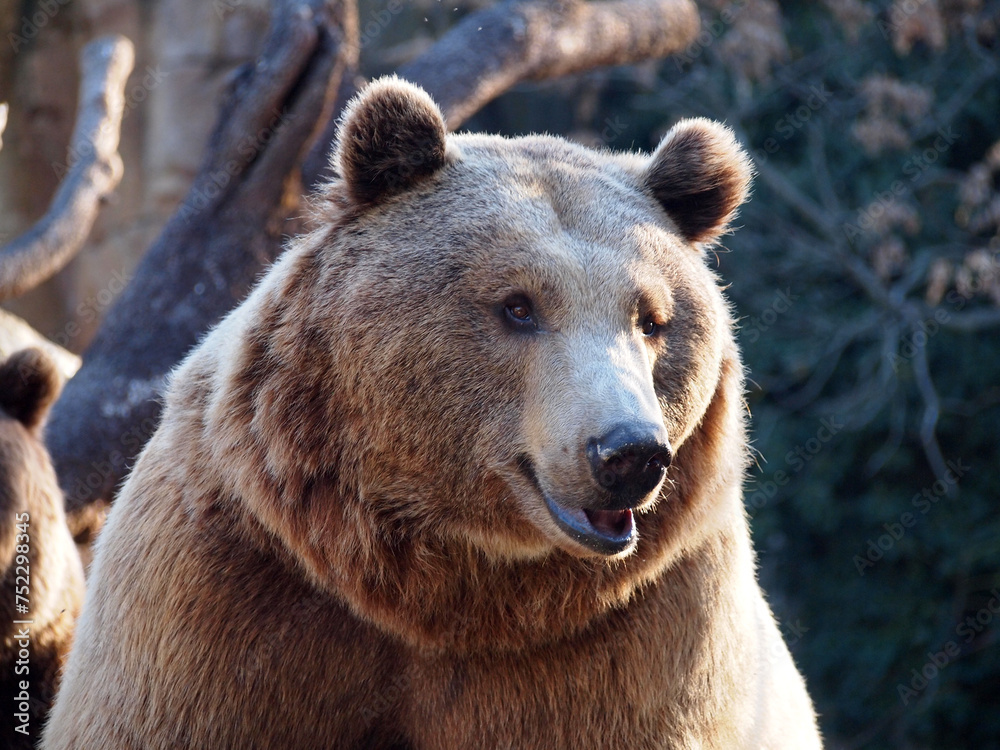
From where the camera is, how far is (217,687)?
2.54m

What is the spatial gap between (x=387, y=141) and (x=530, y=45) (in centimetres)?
319

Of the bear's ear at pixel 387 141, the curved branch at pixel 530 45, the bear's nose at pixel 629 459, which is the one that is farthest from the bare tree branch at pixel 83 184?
the bear's nose at pixel 629 459

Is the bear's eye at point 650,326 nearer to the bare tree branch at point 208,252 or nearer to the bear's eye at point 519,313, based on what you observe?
the bear's eye at point 519,313

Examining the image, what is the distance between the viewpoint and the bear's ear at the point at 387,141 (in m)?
2.53

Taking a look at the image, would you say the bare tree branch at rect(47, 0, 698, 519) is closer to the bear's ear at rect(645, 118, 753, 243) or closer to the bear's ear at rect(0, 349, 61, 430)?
the bear's ear at rect(0, 349, 61, 430)

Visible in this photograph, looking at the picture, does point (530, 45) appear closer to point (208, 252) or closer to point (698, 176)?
point (208, 252)

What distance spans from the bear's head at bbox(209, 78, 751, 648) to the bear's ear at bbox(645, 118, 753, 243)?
5.8 inches

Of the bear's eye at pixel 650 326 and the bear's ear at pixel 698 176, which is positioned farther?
the bear's ear at pixel 698 176

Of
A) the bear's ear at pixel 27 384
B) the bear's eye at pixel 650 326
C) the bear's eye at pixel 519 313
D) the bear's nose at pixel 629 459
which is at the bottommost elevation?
the bear's ear at pixel 27 384

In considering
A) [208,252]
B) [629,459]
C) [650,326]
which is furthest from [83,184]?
[629,459]

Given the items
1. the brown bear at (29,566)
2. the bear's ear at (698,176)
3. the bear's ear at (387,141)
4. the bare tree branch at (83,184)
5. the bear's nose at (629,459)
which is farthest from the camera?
the bare tree branch at (83,184)

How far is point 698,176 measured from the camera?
2.79 metres

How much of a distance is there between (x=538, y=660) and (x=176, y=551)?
897 mm

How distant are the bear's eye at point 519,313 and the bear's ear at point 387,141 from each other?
0.44 metres
